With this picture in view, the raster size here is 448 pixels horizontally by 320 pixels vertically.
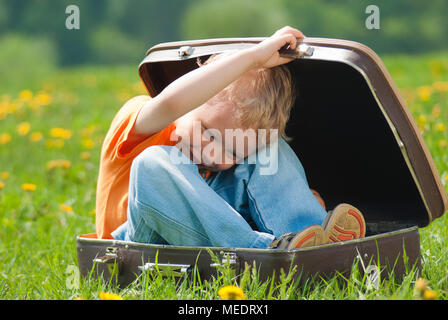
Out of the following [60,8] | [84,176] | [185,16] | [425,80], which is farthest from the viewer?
[185,16]

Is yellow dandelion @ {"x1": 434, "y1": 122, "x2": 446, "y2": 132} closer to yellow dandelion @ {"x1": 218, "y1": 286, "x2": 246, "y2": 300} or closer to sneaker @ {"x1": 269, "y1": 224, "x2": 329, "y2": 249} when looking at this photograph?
sneaker @ {"x1": 269, "y1": 224, "x2": 329, "y2": 249}

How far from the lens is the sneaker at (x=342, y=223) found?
149 cm

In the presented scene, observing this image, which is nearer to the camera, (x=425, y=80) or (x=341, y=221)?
(x=341, y=221)

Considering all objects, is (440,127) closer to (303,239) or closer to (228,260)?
(303,239)

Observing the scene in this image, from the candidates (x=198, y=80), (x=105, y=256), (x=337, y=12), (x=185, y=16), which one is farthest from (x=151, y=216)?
(x=185, y=16)

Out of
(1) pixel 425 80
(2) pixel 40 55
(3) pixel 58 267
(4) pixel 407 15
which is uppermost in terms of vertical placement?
(4) pixel 407 15

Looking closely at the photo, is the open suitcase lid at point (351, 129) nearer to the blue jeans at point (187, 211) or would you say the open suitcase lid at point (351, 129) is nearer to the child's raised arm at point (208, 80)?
the child's raised arm at point (208, 80)

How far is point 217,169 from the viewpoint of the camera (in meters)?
1.66

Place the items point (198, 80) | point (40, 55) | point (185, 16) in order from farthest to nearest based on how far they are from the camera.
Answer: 1. point (185, 16)
2. point (40, 55)
3. point (198, 80)

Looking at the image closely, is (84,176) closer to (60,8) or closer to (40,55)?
(40,55)

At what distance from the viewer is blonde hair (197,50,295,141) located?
1610mm

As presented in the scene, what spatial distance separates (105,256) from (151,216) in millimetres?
180

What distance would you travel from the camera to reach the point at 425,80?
214 inches
